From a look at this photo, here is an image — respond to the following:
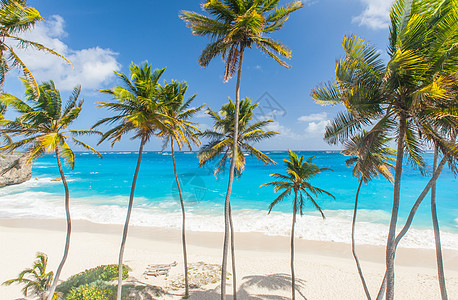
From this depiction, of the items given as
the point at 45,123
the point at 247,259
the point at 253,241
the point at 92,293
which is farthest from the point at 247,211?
the point at 45,123

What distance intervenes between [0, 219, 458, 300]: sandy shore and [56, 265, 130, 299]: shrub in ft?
5.11

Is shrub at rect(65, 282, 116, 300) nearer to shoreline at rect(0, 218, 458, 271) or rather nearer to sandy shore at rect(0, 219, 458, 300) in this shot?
sandy shore at rect(0, 219, 458, 300)

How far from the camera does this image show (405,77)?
5.91m

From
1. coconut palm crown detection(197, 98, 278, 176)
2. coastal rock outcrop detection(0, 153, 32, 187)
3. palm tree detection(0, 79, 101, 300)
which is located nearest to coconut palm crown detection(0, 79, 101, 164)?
palm tree detection(0, 79, 101, 300)

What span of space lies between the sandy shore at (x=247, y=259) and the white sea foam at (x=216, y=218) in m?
1.99

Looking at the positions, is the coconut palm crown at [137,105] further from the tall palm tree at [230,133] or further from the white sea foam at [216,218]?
the white sea foam at [216,218]

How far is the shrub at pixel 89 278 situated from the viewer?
11.3 m

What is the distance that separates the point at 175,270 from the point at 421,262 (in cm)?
1891

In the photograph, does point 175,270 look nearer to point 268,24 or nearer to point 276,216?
point 268,24

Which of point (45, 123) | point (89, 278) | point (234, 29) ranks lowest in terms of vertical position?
point (89, 278)

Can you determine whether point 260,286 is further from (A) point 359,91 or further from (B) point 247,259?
(A) point 359,91

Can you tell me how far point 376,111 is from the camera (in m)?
6.46

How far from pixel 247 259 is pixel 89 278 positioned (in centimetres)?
1059

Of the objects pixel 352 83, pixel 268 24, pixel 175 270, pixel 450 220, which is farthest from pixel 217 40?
pixel 450 220
